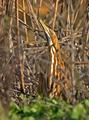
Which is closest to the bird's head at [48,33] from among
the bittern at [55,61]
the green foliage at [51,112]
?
the bittern at [55,61]

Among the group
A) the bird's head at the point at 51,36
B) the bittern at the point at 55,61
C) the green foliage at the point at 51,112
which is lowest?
the green foliage at the point at 51,112

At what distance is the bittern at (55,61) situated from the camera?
4.44m

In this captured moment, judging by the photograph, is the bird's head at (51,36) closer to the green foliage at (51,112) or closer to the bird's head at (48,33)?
the bird's head at (48,33)

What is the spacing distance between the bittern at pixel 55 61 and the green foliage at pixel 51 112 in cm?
58

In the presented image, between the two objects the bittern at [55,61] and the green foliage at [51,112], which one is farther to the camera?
the bittern at [55,61]

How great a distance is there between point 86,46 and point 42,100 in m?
0.82

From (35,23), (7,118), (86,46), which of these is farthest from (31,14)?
(7,118)

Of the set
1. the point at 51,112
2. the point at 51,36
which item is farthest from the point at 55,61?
the point at 51,112

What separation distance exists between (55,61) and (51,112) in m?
0.86

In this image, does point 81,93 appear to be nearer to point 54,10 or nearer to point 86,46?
point 86,46

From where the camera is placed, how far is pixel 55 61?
14.6 feet

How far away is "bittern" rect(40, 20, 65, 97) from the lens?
4.44 m

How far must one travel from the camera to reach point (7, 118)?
131 inches

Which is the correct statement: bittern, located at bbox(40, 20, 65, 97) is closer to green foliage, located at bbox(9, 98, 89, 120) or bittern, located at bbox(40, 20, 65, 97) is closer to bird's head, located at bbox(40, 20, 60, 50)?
bird's head, located at bbox(40, 20, 60, 50)
